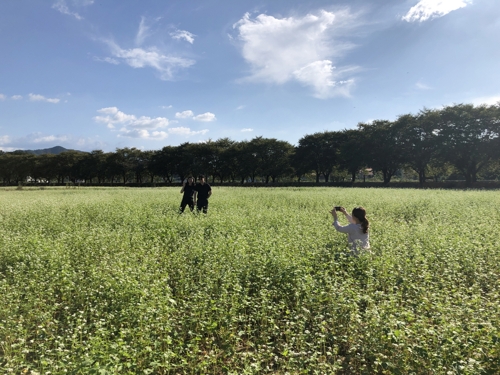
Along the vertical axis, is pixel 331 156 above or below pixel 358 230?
above

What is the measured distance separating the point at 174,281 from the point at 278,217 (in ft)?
20.4

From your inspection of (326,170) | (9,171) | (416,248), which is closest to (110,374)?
(416,248)

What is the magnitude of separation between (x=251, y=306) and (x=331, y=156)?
56169mm

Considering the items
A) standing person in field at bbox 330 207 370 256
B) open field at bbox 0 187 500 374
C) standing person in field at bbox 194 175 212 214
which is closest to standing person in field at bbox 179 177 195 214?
standing person in field at bbox 194 175 212 214

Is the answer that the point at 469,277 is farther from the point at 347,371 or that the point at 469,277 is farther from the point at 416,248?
the point at 347,371

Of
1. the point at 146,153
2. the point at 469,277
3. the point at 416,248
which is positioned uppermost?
the point at 146,153

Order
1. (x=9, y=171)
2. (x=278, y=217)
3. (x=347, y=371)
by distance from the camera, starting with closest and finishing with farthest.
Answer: (x=347, y=371)
(x=278, y=217)
(x=9, y=171)

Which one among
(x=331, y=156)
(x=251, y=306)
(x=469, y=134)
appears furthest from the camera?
(x=331, y=156)

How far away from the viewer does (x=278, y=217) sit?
11.8m

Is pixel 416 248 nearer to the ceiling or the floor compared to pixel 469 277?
nearer to the ceiling

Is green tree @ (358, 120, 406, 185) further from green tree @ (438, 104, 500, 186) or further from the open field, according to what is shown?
the open field

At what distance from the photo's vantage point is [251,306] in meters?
4.85

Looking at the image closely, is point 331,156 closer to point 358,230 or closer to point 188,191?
point 188,191

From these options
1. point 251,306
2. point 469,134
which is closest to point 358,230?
→ point 251,306
